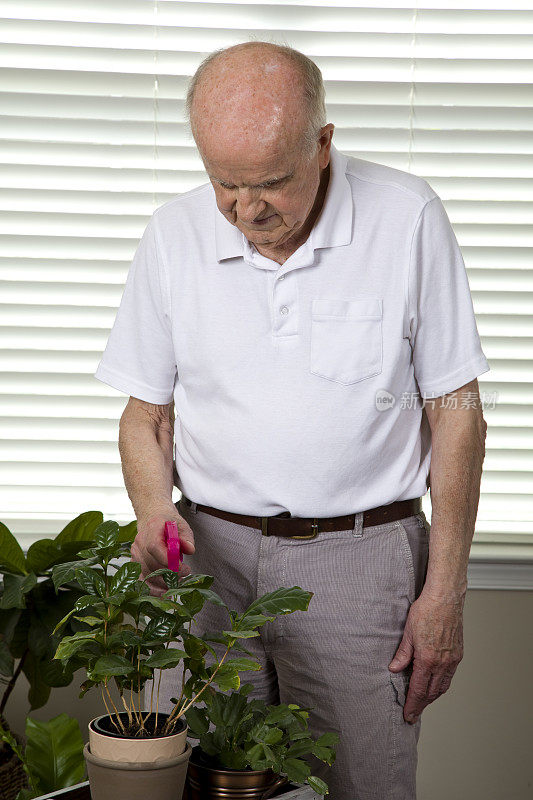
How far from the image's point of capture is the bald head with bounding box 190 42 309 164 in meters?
1.24

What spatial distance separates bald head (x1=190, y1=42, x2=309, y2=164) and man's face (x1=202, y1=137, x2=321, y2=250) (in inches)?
0.4

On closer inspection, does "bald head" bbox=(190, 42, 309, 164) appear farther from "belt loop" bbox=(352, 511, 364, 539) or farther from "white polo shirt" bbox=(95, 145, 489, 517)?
"belt loop" bbox=(352, 511, 364, 539)

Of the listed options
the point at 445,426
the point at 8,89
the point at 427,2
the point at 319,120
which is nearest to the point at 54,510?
the point at 8,89

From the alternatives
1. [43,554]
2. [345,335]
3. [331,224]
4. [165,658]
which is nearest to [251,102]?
[331,224]

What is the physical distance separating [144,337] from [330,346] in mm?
361

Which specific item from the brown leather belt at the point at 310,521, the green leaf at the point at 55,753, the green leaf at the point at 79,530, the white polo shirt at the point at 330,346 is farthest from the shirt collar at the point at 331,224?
the green leaf at the point at 55,753

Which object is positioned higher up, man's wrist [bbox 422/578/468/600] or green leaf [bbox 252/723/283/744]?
man's wrist [bbox 422/578/468/600]

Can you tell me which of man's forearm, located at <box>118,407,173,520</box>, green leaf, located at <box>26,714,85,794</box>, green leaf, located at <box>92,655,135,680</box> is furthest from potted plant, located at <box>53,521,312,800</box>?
green leaf, located at <box>26,714,85,794</box>

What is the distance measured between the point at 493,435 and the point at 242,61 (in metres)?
1.47

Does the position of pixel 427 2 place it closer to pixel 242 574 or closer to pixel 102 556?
pixel 242 574

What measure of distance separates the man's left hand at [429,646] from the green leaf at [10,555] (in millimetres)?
1046

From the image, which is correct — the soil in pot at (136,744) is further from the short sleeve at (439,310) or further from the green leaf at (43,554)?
the green leaf at (43,554)

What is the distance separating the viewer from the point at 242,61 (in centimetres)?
127

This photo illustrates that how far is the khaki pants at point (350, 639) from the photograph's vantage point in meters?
1.48
